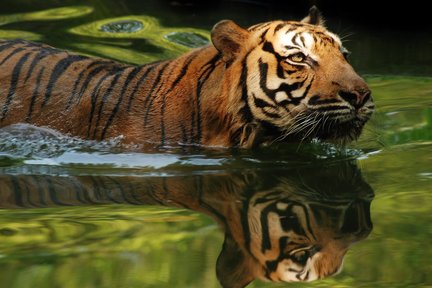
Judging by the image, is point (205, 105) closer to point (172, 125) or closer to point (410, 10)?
point (172, 125)

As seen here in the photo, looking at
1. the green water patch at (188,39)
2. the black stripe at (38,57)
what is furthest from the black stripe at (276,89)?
the green water patch at (188,39)

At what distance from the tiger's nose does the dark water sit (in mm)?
253

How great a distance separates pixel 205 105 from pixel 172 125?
163mm

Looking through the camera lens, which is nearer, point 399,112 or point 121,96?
point 121,96

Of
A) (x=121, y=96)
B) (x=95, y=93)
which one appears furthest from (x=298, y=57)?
(x=95, y=93)

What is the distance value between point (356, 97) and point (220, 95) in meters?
0.58

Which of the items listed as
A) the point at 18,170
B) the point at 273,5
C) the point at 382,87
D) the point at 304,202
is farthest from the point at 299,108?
the point at 273,5

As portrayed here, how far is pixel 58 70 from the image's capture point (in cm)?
436

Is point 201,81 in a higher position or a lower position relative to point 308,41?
lower

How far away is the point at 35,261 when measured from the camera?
8.79 feet

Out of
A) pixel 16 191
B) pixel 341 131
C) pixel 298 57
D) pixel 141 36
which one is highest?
pixel 298 57

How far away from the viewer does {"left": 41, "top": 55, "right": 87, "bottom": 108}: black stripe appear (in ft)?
14.0

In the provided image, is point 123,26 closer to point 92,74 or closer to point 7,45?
point 7,45

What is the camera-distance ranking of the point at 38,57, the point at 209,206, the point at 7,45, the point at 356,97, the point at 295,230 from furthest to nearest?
the point at 7,45
the point at 38,57
the point at 356,97
the point at 209,206
the point at 295,230
